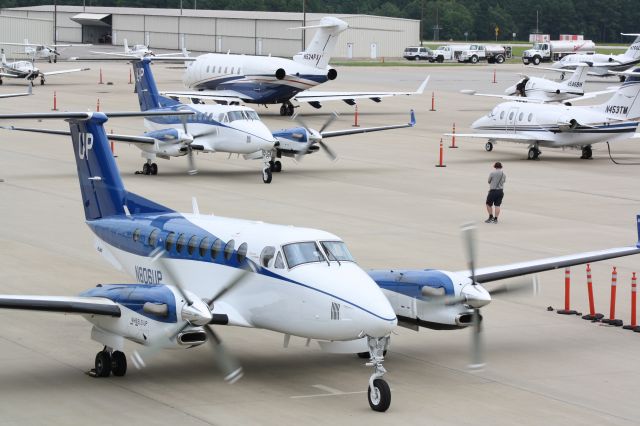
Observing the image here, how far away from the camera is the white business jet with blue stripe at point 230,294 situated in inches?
609

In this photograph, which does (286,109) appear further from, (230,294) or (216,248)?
(230,294)

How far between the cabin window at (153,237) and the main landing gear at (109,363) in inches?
94.9

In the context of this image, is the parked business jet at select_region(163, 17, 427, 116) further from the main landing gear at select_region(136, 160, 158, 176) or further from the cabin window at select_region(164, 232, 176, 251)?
the cabin window at select_region(164, 232, 176, 251)

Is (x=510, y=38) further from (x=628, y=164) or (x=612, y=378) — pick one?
(x=612, y=378)

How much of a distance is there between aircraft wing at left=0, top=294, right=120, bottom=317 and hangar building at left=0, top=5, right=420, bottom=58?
93.3 m

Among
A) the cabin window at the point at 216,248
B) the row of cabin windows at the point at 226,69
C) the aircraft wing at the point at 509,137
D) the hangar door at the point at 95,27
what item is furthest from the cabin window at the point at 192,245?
the hangar door at the point at 95,27

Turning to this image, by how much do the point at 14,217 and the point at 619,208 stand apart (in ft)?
55.5

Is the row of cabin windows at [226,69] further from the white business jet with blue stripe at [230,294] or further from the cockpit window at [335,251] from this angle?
the cockpit window at [335,251]

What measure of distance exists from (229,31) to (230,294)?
333 feet

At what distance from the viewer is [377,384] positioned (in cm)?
1532

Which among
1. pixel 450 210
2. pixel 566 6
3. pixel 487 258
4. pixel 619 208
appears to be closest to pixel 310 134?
pixel 450 210

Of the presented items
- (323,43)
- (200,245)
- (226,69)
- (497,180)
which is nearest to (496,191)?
(497,180)

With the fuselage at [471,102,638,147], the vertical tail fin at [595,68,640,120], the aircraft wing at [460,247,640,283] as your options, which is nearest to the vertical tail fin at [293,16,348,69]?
the fuselage at [471,102,638,147]

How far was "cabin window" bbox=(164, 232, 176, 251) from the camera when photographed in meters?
18.2
